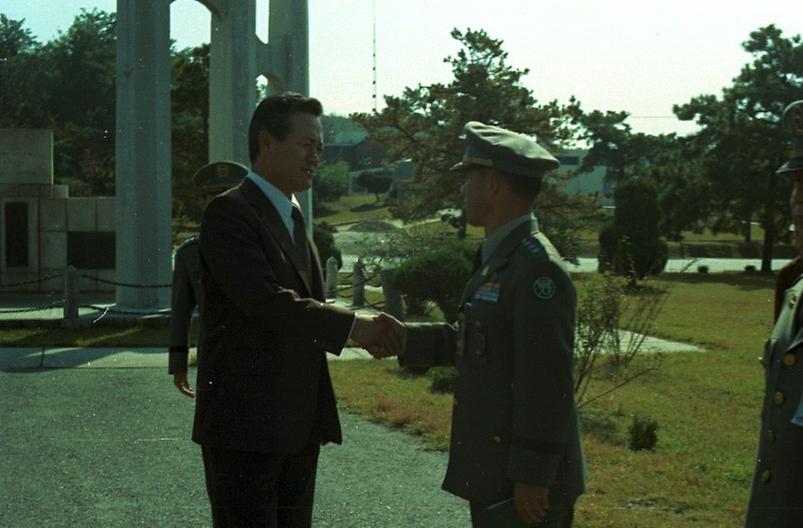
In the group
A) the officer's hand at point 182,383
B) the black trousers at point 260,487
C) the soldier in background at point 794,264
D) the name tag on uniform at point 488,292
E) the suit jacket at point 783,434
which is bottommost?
the black trousers at point 260,487

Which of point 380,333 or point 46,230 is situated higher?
point 380,333

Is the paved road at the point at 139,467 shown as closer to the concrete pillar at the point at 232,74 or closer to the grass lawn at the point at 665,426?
the grass lawn at the point at 665,426

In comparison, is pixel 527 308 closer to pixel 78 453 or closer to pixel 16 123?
pixel 78 453

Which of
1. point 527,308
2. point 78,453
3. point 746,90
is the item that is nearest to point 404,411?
point 78,453

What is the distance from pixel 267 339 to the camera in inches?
167

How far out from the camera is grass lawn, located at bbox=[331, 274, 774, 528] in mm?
7477

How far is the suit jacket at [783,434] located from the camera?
3.41 m

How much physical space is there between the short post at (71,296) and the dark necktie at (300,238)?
48.0 feet

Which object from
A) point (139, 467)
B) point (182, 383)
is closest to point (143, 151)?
point (139, 467)

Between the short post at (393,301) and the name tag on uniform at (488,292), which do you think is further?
the short post at (393,301)

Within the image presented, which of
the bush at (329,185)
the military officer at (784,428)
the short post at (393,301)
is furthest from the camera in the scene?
the bush at (329,185)

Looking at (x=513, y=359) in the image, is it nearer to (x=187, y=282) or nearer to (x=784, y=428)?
(x=784, y=428)

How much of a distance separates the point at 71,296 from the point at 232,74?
558 centimetres

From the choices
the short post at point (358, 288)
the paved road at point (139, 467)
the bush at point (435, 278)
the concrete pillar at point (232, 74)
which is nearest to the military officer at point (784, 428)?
the paved road at point (139, 467)
